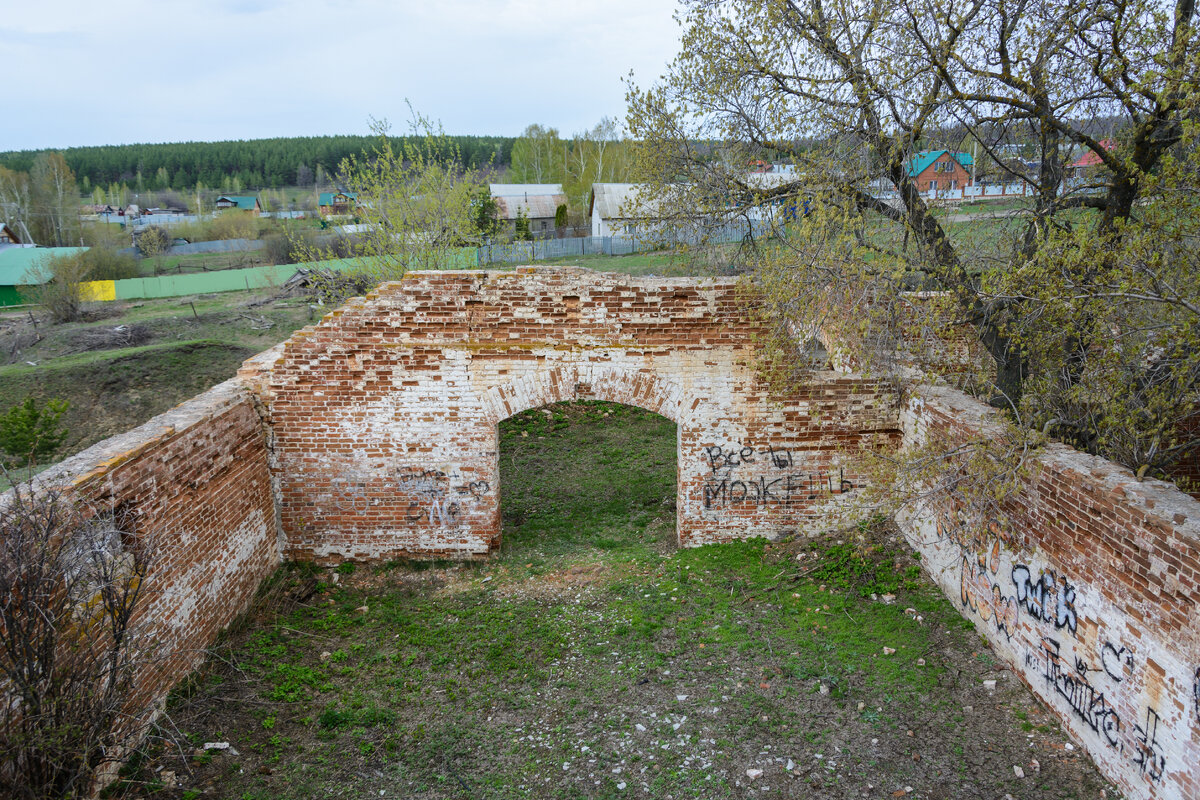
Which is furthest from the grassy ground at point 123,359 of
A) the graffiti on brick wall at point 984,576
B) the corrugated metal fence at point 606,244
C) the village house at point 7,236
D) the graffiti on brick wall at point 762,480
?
the village house at point 7,236

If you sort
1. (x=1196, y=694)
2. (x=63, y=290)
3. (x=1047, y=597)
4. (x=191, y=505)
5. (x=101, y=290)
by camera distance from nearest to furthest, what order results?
(x=1196, y=694), (x=1047, y=597), (x=191, y=505), (x=63, y=290), (x=101, y=290)

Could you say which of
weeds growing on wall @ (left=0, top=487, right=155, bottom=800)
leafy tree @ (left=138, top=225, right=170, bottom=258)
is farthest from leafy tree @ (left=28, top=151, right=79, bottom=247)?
weeds growing on wall @ (left=0, top=487, right=155, bottom=800)

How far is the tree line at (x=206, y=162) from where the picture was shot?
311 ft

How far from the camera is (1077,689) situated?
15.2 ft

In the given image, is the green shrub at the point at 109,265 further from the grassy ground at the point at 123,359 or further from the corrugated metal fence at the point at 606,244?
the corrugated metal fence at the point at 606,244

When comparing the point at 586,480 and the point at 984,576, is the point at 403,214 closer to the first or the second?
the point at 586,480

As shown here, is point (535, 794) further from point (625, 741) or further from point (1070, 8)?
point (1070, 8)

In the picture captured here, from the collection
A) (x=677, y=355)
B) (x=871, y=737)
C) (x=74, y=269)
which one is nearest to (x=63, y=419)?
(x=74, y=269)

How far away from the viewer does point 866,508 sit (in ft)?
24.7

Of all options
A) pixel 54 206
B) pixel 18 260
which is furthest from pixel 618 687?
pixel 54 206

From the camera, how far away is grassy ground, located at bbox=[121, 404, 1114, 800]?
459 centimetres

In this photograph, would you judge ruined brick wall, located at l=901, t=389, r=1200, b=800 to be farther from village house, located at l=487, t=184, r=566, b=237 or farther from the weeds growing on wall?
village house, located at l=487, t=184, r=566, b=237

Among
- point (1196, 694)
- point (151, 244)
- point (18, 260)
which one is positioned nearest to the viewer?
point (1196, 694)

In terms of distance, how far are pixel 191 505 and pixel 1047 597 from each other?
6920mm
